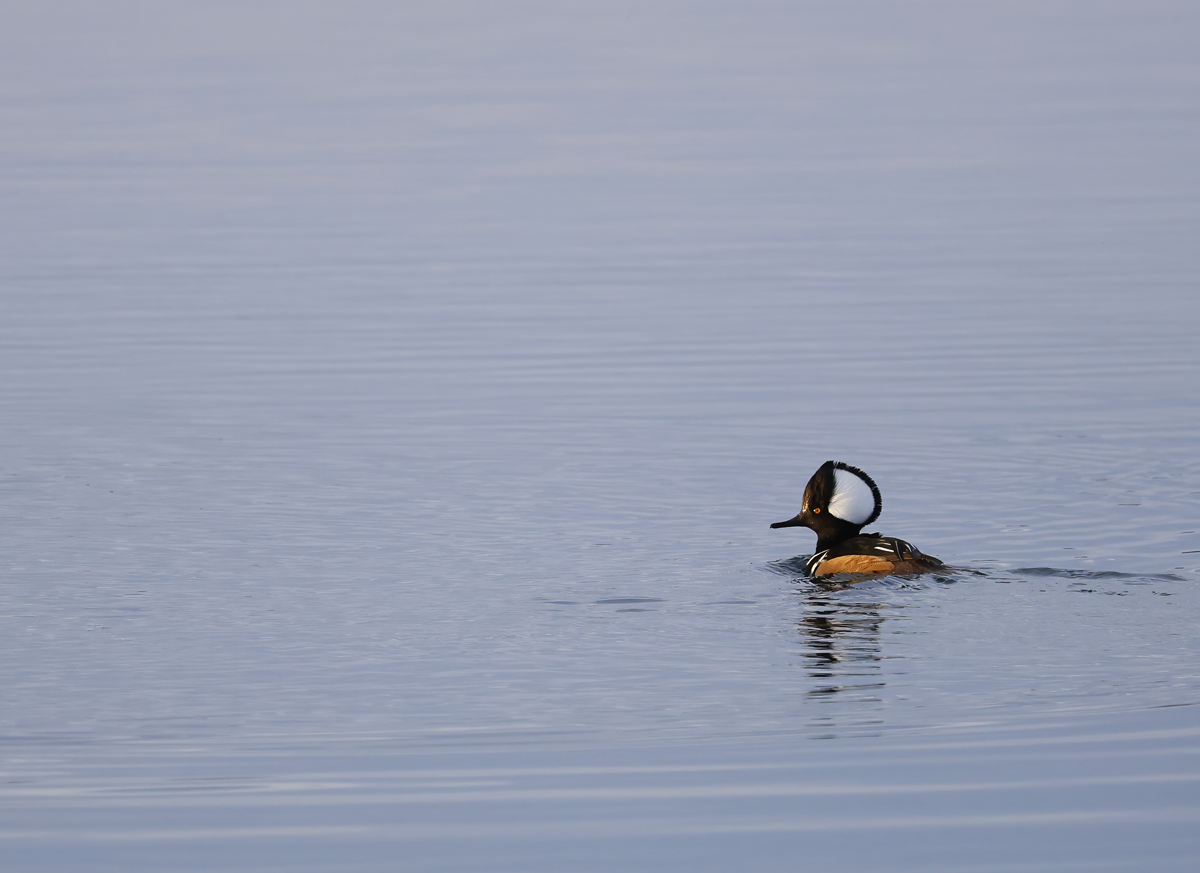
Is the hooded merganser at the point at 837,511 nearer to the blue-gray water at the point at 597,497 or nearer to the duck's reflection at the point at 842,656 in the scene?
the blue-gray water at the point at 597,497

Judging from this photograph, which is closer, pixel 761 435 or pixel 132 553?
pixel 132 553

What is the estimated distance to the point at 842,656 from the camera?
379 inches

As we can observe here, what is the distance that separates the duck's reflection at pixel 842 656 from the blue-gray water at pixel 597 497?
3 cm

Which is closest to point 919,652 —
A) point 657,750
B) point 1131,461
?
point 657,750

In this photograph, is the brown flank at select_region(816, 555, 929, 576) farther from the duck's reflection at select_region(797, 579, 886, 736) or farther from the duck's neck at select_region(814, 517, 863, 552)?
the duck's neck at select_region(814, 517, 863, 552)

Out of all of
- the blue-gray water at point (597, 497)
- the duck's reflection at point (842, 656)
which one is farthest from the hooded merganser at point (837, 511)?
the duck's reflection at point (842, 656)

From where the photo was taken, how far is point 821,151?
1366 inches

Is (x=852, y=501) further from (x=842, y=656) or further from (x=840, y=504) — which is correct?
(x=842, y=656)

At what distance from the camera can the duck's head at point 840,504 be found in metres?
12.5

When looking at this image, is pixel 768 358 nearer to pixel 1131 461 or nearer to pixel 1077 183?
pixel 1131 461

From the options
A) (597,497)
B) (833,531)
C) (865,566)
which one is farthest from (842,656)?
(597,497)

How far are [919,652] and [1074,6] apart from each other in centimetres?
5792

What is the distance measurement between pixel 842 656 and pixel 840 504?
295cm

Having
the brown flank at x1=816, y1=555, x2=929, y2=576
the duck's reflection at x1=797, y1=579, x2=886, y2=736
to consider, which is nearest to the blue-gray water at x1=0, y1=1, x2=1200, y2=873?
the duck's reflection at x1=797, y1=579, x2=886, y2=736
